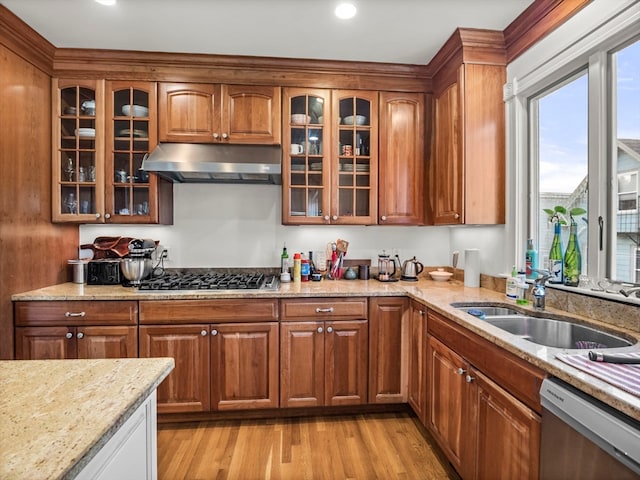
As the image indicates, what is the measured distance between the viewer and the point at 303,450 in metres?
2.16

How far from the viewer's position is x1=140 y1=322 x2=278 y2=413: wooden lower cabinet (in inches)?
93.0

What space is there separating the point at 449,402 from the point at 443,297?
632mm

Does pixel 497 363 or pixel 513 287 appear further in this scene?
pixel 513 287

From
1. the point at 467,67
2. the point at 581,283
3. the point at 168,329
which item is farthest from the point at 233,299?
the point at 467,67

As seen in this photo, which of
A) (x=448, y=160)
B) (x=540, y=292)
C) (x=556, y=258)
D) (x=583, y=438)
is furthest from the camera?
(x=448, y=160)

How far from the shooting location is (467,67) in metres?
2.37

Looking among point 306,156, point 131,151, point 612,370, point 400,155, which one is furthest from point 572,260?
point 131,151

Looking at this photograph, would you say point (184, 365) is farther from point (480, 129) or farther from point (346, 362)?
point (480, 129)

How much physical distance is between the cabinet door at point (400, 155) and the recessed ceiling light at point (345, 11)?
797 mm

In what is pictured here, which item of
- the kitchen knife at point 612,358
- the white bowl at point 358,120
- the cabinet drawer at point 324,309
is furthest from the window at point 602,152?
the cabinet drawer at point 324,309

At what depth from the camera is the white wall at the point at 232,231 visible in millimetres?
3008

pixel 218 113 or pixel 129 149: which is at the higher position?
pixel 218 113

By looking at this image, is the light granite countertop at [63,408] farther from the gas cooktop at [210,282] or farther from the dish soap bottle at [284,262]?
the dish soap bottle at [284,262]

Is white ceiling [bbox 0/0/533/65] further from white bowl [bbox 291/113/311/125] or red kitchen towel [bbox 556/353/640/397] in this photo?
red kitchen towel [bbox 556/353/640/397]
